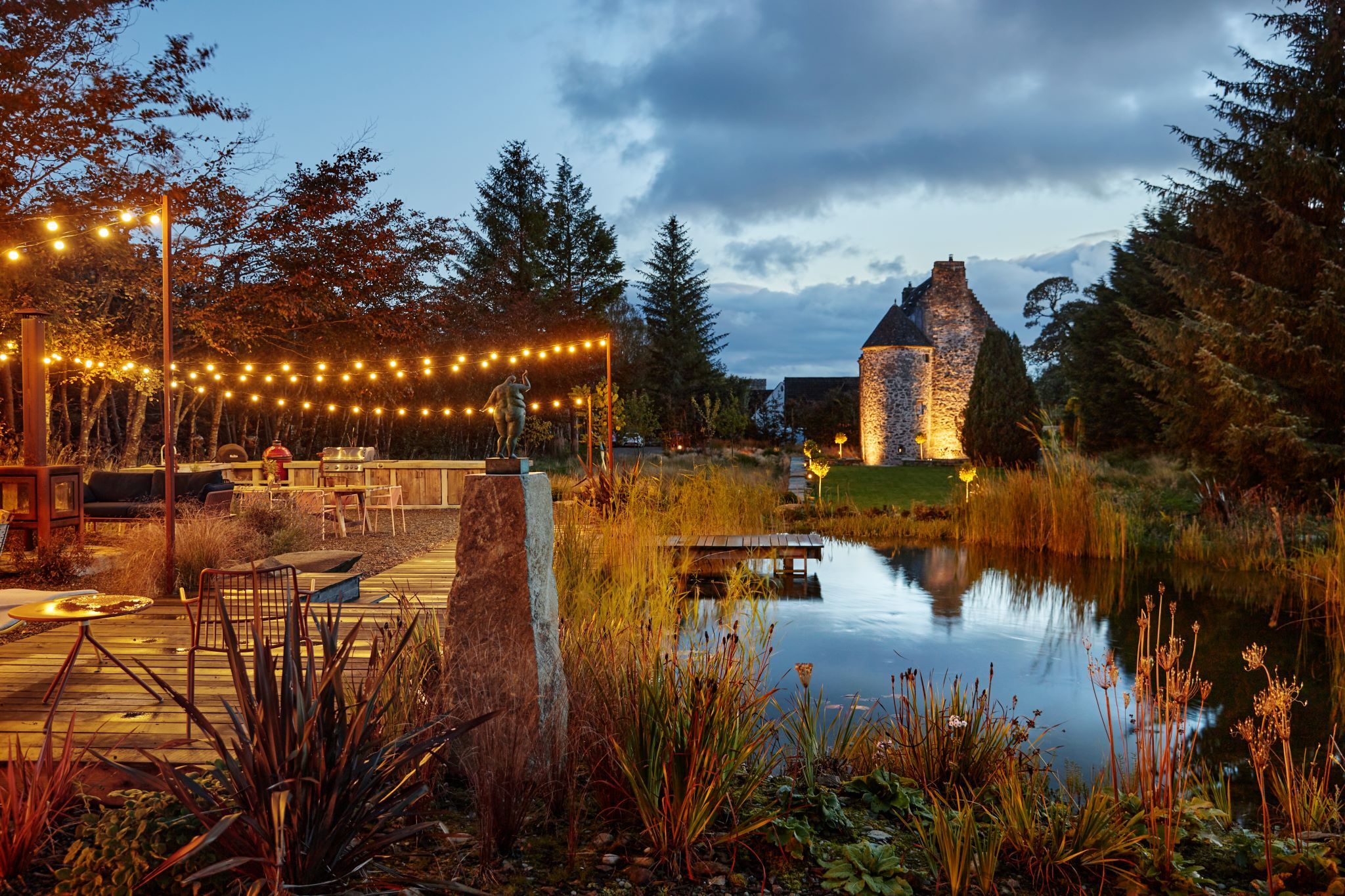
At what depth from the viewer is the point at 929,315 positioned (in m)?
26.3

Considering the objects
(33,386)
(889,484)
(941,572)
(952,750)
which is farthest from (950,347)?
(952,750)

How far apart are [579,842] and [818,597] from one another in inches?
207

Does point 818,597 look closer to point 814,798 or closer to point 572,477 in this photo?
point 814,798

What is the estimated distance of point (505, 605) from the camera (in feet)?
8.36

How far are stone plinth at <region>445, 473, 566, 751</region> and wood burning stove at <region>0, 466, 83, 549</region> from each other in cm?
556

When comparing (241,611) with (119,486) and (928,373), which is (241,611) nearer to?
(119,486)

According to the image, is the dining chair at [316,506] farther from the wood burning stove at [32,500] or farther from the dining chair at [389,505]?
the wood burning stove at [32,500]

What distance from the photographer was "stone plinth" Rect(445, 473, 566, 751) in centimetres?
249

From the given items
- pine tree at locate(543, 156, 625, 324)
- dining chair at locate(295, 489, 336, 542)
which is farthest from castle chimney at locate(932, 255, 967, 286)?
dining chair at locate(295, 489, 336, 542)

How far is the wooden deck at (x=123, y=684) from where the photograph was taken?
2676 millimetres

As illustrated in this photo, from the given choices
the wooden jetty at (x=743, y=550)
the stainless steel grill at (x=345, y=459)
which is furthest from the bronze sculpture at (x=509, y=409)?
the stainless steel grill at (x=345, y=459)

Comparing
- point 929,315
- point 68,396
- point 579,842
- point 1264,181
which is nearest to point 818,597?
point 579,842

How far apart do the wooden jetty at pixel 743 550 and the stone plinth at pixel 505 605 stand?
4.76m

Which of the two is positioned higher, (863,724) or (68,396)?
(68,396)
